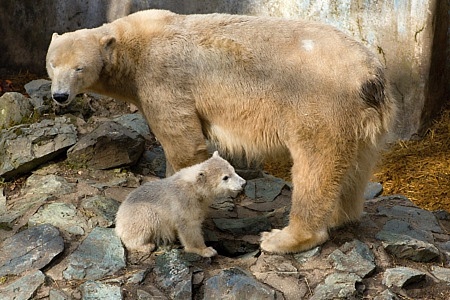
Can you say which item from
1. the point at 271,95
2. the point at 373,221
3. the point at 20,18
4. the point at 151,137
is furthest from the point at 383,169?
the point at 20,18

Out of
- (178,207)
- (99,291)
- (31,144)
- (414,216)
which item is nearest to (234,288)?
(178,207)

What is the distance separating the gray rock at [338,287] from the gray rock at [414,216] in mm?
1225

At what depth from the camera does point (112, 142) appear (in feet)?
21.4

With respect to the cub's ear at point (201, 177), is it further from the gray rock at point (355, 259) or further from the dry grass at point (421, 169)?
the dry grass at point (421, 169)

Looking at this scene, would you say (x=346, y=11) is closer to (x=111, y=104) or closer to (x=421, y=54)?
(x=421, y=54)

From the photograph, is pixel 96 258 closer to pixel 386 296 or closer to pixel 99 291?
pixel 99 291

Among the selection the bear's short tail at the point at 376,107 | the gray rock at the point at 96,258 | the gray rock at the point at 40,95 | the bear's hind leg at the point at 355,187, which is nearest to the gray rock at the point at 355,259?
the bear's hind leg at the point at 355,187

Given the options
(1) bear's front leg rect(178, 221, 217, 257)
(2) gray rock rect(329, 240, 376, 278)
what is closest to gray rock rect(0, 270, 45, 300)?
(1) bear's front leg rect(178, 221, 217, 257)

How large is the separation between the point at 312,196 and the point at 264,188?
1576 millimetres

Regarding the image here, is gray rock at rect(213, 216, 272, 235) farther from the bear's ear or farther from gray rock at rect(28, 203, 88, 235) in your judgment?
the bear's ear

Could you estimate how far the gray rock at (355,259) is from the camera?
5.19m

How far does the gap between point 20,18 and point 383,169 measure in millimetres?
4733

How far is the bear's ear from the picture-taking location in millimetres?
5570

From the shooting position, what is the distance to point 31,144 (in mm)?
6594
